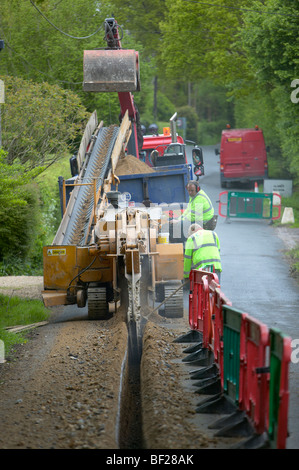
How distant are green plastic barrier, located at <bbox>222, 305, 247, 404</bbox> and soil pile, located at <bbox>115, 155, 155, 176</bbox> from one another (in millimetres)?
9284

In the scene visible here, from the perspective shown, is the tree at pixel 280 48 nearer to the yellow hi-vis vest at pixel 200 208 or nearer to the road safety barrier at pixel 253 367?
the yellow hi-vis vest at pixel 200 208

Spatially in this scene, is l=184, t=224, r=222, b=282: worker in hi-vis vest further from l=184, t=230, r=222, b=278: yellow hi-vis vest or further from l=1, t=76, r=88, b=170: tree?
l=1, t=76, r=88, b=170: tree

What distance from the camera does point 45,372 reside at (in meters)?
9.51

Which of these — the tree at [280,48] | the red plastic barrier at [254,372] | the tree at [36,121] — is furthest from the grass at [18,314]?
the tree at [280,48]

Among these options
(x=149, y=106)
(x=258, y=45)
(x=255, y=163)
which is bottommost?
(x=255, y=163)

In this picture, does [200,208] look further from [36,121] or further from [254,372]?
[36,121]

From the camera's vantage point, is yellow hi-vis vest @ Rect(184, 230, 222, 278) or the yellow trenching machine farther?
yellow hi-vis vest @ Rect(184, 230, 222, 278)

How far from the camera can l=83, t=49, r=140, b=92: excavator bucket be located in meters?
16.6

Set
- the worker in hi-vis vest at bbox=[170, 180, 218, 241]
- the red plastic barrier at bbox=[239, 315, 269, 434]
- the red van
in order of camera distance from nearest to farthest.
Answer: the red plastic barrier at bbox=[239, 315, 269, 434] → the worker in hi-vis vest at bbox=[170, 180, 218, 241] → the red van

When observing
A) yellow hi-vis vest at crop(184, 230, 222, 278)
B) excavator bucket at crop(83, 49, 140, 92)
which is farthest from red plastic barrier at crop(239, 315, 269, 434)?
excavator bucket at crop(83, 49, 140, 92)

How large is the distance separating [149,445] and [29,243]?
419 inches

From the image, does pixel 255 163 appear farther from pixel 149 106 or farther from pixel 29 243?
pixel 149 106

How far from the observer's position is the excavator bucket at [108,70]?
54.6 feet
